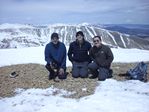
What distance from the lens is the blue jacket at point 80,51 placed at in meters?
13.4

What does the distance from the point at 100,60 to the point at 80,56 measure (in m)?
1.04

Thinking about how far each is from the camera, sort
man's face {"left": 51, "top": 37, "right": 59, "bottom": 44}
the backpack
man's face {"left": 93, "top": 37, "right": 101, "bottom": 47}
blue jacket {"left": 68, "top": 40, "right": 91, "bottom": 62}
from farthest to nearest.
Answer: blue jacket {"left": 68, "top": 40, "right": 91, "bottom": 62} → man's face {"left": 51, "top": 37, "right": 59, "bottom": 44} → man's face {"left": 93, "top": 37, "right": 101, "bottom": 47} → the backpack

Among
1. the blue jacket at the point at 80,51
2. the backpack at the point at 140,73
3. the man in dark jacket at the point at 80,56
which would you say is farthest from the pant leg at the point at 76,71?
the backpack at the point at 140,73

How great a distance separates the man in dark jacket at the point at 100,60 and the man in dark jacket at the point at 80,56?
1.00 ft

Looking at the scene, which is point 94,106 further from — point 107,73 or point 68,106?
point 107,73

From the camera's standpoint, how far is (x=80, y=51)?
528 inches

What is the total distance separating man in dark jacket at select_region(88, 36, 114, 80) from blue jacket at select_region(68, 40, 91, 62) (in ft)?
1.04

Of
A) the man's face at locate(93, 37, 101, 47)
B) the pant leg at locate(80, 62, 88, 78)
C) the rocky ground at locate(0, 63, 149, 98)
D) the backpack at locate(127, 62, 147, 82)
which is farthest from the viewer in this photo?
the pant leg at locate(80, 62, 88, 78)

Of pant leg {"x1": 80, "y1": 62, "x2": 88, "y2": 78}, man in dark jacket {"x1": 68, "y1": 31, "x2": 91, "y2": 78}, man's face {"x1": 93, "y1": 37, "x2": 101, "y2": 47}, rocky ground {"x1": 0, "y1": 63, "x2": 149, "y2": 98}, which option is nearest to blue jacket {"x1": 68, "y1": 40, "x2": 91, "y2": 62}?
man in dark jacket {"x1": 68, "y1": 31, "x2": 91, "y2": 78}

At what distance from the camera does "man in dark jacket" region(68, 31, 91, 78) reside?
1330 cm

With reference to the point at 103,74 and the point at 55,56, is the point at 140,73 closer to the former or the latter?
the point at 103,74

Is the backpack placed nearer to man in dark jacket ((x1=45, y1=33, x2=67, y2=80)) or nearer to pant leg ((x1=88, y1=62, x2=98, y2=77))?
pant leg ((x1=88, y1=62, x2=98, y2=77))

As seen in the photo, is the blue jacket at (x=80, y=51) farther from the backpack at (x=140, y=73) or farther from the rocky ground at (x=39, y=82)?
the backpack at (x=140, y=73)

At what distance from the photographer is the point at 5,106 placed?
9453 mm
